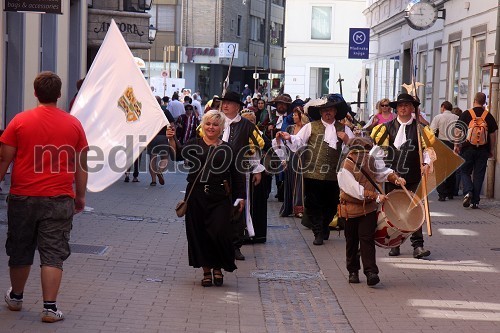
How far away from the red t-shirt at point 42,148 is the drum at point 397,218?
11.6 ft

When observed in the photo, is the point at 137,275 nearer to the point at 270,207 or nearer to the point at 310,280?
the point at 310,280

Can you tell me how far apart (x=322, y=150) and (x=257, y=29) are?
66902 mm

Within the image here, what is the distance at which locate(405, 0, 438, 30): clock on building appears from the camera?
81.9 ft

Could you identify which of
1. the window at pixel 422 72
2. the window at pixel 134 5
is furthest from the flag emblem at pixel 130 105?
the window at pixel 422 72

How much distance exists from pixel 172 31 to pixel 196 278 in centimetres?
5703

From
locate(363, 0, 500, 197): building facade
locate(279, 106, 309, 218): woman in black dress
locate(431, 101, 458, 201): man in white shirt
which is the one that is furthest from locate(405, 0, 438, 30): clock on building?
locate(279, 106, 309, 218): woman in black dress

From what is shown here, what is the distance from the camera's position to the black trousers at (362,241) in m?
10.1

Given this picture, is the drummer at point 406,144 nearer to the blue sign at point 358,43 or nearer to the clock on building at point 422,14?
the clock on building at point 422,14

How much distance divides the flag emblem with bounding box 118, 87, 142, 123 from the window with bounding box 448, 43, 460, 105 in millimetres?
15707

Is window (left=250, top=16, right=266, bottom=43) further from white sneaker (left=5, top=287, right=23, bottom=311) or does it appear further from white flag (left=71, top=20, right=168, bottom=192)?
white sneaker (left=5, top=287, right=23, bottom=311)

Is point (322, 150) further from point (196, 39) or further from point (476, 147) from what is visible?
point (196, 39)

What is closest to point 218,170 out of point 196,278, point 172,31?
point 196,278

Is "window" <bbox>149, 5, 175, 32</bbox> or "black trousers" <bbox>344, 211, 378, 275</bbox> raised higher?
"window" <bbox>149, 5, 175, 32</bbox>

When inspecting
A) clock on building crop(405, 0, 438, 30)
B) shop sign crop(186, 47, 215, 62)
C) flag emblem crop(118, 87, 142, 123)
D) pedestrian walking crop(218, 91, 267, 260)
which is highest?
shop sign crop(186, 47, 215, 62)
